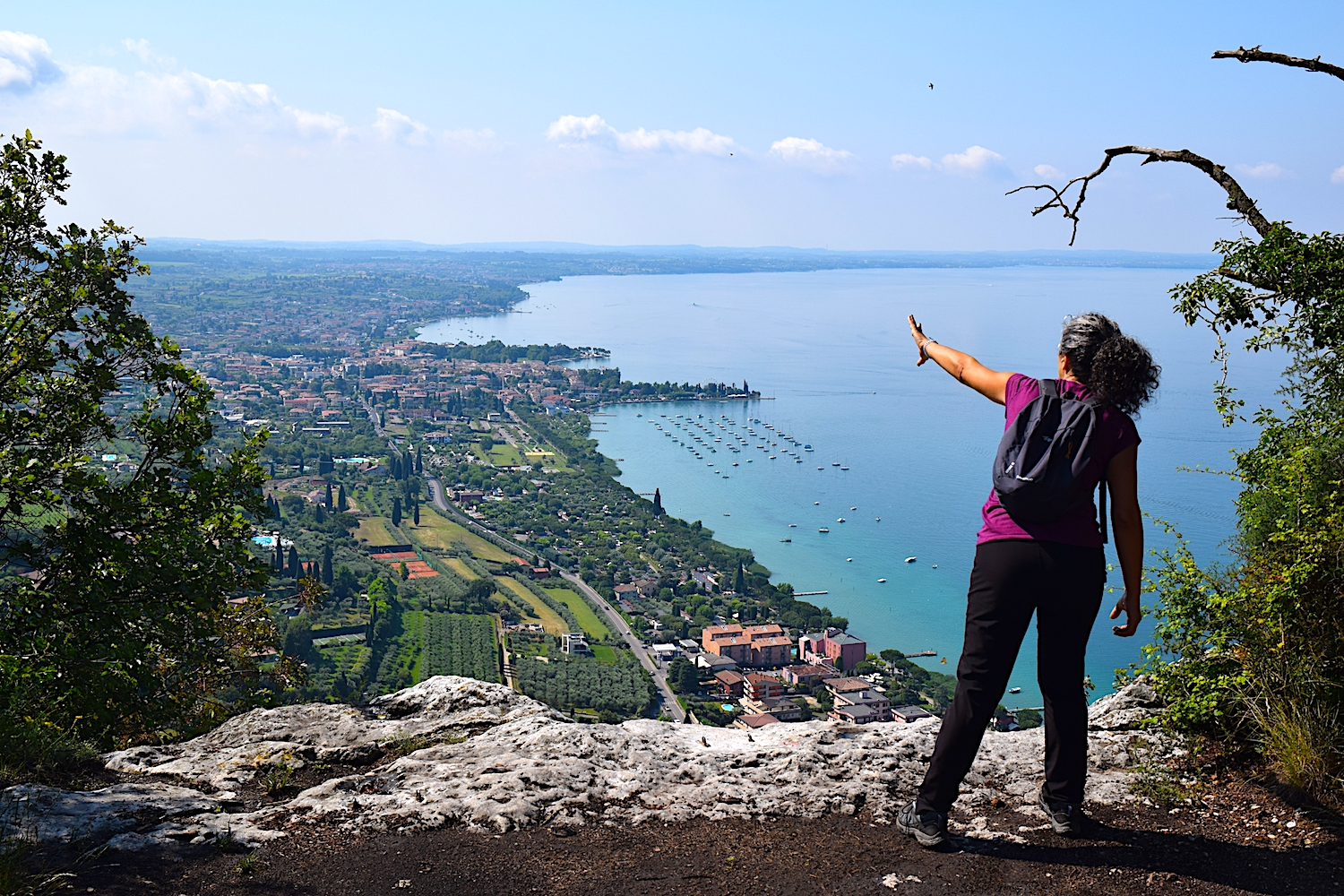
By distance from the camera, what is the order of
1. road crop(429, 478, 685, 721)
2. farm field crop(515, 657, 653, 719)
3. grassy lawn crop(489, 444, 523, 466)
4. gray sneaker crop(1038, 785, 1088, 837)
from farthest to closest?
1. grassy lawn crop(489, 444, 523, 466)
2. road crop(429, 478, 685, 721)
3. farm field crop(515, 657, 653, 719)
4. gray sneaker crop(1038, 785, 1088, 837)

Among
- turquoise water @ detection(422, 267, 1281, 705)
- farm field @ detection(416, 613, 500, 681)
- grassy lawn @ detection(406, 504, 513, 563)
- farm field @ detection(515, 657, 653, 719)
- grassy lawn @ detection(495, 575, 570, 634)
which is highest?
turquoise water @ detection(422, 267, 1281, 705)

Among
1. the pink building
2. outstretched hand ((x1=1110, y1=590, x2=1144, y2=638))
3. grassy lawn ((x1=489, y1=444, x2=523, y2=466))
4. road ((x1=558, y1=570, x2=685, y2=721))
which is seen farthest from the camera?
grassy lawn ((x1=489, y1=444, x2=523, y2=466))

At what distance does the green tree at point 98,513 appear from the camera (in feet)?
Result: 11.9

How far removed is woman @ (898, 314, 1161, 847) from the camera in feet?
7.76

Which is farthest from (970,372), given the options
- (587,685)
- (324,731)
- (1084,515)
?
(587,685)

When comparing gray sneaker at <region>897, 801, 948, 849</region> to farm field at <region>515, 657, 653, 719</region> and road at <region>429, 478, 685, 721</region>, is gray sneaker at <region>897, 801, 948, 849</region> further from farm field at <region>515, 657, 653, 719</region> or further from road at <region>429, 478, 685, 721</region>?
farm field at <region>515, 657, 653, 719</region>

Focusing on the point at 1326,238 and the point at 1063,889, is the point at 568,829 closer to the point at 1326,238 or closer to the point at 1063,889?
the point at 1063,889

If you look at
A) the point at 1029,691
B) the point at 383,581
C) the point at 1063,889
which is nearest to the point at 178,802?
the point at 1063,889

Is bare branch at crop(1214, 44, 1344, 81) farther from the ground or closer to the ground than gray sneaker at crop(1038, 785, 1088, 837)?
farther from the ground

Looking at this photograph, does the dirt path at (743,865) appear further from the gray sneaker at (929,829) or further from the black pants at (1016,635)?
the black pants at (1016,635)

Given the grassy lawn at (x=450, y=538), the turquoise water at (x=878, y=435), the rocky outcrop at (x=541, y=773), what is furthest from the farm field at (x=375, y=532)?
the rocky outcrop at (x=541, y=773)

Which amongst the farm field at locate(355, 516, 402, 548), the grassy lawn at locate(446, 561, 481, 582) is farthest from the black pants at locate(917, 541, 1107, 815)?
the farm field at locate(355, 516, 402, 548)

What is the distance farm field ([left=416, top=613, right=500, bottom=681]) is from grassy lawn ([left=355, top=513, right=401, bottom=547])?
8009 mm

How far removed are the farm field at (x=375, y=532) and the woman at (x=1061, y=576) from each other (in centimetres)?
2913
